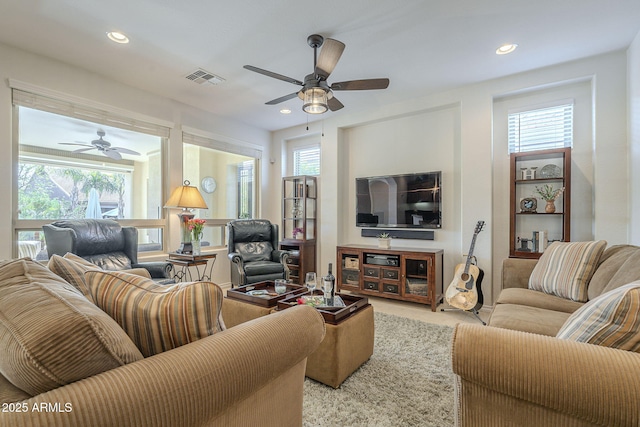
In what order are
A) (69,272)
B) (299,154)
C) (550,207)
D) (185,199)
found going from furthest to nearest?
(299,154)
(185,199)
(550,207)
(69,272)

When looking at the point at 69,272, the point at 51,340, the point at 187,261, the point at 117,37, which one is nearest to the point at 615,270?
the point at 51,340

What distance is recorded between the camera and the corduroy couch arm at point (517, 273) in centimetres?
256

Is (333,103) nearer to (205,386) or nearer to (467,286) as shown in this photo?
(467,286)

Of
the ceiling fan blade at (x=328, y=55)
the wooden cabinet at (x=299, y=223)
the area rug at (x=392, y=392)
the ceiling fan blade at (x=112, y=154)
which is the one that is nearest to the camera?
the area rug at (x=392, y=392)

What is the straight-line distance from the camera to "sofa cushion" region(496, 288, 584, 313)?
79.7 inches

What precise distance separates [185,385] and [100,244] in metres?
3.04

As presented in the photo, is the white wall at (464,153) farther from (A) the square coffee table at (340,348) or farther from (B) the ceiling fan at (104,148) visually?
(B) the ceiling fan at (104,148)

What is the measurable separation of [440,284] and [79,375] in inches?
150

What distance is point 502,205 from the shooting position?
354cm

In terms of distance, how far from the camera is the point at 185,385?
70 centimetres

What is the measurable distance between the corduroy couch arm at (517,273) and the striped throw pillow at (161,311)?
2.62 meters

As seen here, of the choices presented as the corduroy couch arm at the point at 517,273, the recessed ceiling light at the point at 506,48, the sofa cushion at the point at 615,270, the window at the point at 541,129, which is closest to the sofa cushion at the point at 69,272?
the sofa cushion at the point at 615,270

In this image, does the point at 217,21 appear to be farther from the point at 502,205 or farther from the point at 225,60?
the point at 502,205

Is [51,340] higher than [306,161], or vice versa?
[306,161]
